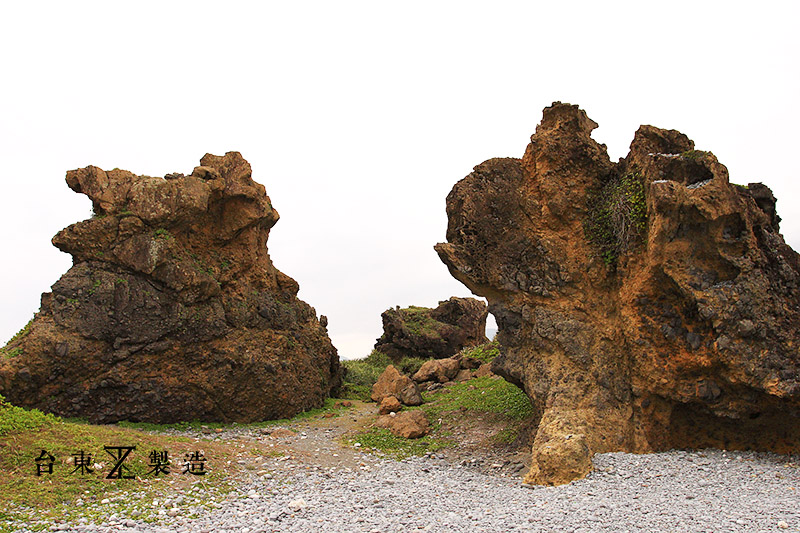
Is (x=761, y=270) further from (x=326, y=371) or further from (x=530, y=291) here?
(x=326, y=371)

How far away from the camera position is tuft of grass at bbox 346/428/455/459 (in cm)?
1385

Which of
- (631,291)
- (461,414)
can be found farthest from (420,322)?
(631,291)

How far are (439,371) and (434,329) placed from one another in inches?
376

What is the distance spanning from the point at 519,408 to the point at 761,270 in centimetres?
775

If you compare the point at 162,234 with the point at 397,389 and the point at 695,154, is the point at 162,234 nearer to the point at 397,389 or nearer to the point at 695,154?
the point at 397,389

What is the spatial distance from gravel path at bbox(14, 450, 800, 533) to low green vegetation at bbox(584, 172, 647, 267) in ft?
15.2

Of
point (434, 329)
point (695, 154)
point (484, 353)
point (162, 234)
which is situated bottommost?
point (484, 353)

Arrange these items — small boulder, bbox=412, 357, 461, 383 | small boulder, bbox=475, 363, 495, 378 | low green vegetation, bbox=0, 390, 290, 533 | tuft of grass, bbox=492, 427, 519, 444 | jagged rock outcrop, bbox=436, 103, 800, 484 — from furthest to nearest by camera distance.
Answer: small boulder, bbox=412, 357, 461, 383, small boulder, bbox=475, 363, 495, 378, tuft of grass, bbox=492, 427, 519, 444, jagged rock outcrop, bbox=436, 103, 800, 484, low green vegetation, bbox=0, 390, 290, 533

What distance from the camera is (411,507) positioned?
8766 millimetres

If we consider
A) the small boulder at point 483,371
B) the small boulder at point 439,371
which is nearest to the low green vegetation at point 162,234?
the small boulder at point 439,371

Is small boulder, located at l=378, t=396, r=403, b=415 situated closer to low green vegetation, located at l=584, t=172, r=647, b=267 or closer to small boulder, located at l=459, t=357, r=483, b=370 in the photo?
small boulder, located at l=459, t=357, r=483, b=370

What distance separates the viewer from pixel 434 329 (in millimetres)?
32219

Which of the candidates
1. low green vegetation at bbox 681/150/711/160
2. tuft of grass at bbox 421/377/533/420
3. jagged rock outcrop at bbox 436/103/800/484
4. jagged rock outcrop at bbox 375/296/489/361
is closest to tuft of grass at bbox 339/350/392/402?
jagged rock outcrop at bbox 375/296/489/361

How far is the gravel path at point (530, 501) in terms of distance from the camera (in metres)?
7.30
